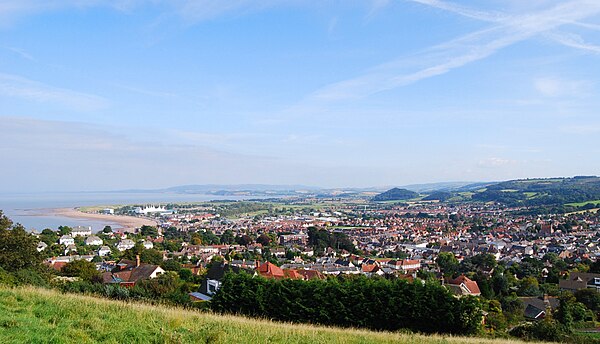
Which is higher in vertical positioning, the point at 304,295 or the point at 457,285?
the point at 304,295

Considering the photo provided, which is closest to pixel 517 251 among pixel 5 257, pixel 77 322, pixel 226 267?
pixel 226 267

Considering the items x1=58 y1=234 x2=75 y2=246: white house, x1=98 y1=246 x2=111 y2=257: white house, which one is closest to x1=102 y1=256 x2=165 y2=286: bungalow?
x1=98 y1=246 x2=111 y2=257: white house

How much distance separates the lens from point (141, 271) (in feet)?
90.4

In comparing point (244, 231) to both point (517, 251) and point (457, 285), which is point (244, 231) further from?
point (457, 285)

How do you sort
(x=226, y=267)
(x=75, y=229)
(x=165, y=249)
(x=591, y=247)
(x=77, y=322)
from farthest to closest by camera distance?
(x=75, y=229)
(x=591, y=247)
(x=165, y=249)
(x=226, y=267)
(x=77, y=322)

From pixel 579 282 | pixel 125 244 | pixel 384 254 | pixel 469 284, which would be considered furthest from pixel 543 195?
pixel 469 284

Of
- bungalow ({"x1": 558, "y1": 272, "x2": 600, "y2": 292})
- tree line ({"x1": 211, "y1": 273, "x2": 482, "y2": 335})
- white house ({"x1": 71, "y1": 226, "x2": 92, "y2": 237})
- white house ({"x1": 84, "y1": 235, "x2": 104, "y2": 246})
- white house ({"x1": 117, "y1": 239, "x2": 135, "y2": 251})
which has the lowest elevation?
bungalow ({"x1": 558, "y1": 272, "x2": 600, "y2": 292})

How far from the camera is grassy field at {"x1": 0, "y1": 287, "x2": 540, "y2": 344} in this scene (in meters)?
5.75

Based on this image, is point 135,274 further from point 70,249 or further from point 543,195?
point 543,195

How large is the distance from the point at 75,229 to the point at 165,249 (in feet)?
59.9

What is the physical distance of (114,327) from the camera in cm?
636

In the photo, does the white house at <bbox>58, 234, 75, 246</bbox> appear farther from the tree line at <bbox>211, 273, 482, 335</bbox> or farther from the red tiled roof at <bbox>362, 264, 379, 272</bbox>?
the tree line at <bbox>211, 273, 482, 335</bbox>

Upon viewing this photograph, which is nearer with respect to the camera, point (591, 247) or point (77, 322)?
point (77, 322)

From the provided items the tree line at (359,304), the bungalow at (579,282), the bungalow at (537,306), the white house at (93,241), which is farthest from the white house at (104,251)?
the bungalow at (579,282)
